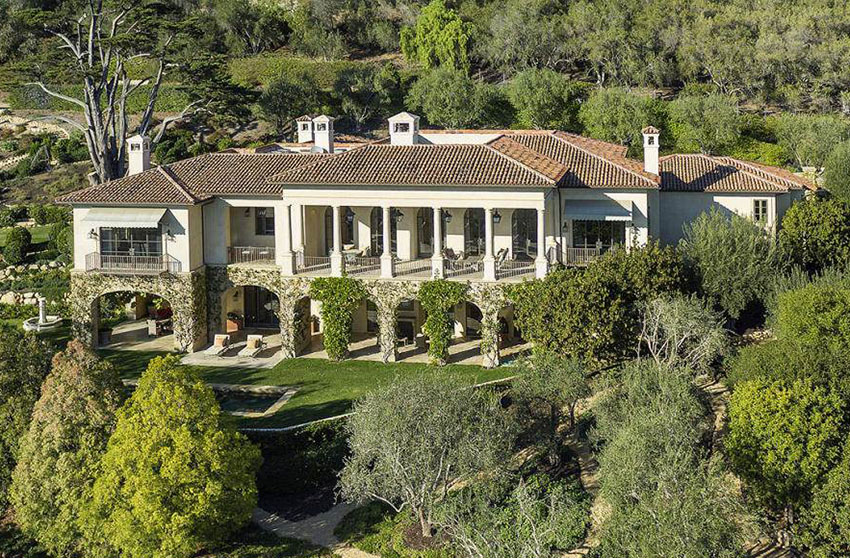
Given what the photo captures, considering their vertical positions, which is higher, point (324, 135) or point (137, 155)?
point (324, 135)

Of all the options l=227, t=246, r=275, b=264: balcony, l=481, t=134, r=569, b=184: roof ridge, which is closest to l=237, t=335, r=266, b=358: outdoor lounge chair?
l=227, t=246, r=275, b=264: balcony

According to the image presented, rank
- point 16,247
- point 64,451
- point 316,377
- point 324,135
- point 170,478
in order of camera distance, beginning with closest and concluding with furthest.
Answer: point 170,478
point 64,451
point 316,377
point 324,135
point 16,247

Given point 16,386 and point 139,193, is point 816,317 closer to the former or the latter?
point 16,386

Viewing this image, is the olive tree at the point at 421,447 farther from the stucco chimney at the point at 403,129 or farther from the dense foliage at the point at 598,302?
the stucco chimney at the point at 403,129

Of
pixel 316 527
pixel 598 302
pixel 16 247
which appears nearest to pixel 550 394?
pixel 598 302

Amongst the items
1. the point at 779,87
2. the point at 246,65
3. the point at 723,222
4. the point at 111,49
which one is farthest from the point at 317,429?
the point at 246,65

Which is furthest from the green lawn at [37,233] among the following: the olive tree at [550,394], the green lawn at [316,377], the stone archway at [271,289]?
the olive tree at [550,394]

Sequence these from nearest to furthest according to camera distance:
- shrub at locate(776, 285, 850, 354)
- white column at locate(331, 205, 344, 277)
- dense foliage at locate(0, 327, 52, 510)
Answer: dense foliage at locate(0, 327, 52, 510)
shrub at locate(776, 285, 850, 354)
white column at locate(331, 205, 344, 277)

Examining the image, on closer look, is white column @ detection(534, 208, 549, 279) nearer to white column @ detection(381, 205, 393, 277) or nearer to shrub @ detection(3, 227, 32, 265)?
white column @ detection(381, 205, 393, 277)
